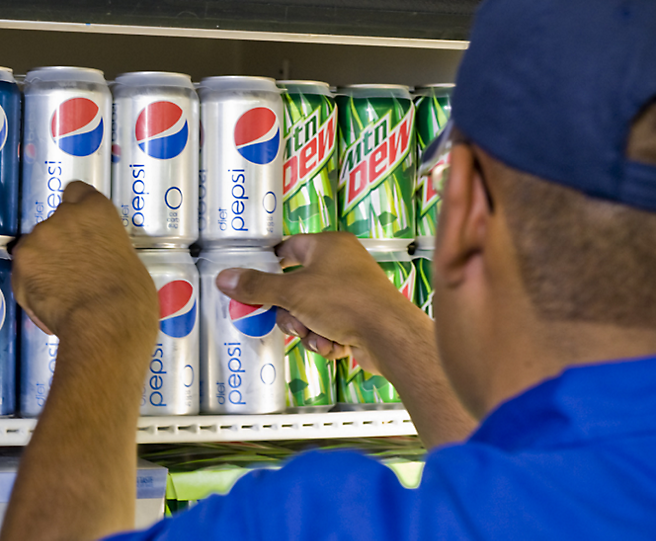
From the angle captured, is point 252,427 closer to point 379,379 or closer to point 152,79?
point 379,379

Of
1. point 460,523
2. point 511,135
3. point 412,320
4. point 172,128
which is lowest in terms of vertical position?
point 460,523

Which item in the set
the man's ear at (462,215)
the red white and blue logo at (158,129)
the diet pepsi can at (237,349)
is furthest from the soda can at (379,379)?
the man's ear at (462,215)

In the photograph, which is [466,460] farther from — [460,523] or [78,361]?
[78,361]

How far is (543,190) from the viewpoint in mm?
433

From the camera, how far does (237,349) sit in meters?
1.03

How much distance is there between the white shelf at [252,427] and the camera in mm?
965

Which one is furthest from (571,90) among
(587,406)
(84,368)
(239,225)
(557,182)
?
(239,225)

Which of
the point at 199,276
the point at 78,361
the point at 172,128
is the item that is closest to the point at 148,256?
the point at 199,276

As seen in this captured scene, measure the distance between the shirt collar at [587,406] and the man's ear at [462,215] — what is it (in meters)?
0.11

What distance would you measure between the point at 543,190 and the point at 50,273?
60 cm

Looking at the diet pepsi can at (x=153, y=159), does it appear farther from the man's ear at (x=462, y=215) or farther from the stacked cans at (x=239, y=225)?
the man's ear at (x=462, y=215)

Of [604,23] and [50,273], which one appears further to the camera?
[50,273]

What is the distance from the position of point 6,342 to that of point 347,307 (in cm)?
48

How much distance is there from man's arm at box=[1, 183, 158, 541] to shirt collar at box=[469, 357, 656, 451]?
352mm
